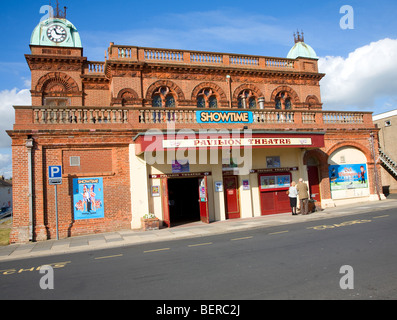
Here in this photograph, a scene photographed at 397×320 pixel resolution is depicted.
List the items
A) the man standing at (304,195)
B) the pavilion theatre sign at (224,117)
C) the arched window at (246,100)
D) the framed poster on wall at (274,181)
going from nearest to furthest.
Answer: the man standing at (304,195) → the pavilion theatre sign at (224,117) → the framed poster on wall at (274,181) → the arched window at (246,100)

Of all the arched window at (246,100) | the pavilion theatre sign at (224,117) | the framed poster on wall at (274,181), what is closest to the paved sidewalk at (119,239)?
the framed poster on wall at (274,181)

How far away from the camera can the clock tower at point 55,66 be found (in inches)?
748

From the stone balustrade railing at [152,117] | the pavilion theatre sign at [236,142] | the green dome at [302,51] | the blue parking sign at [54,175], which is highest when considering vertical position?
the green dome at [302,51]

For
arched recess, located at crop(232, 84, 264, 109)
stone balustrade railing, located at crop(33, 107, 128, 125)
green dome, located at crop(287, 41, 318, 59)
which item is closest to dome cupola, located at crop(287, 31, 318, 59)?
green dome, located at crop(287, 41, 318, 59)

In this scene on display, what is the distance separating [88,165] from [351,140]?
15667mm

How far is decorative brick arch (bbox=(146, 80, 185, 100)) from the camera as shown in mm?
19172

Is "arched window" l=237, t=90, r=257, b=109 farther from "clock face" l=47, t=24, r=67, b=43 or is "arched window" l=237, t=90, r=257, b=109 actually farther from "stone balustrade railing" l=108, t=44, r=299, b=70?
"clock face" l=47, t=24, r=67, b=43

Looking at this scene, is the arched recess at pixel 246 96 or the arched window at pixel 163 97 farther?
the arched recess at pixel 246 96

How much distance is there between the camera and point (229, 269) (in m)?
6.86

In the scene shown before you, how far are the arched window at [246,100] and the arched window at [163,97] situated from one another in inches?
185

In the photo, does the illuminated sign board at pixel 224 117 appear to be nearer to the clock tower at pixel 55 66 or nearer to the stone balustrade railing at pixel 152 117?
the stone balustrade railing at pixel 152 117

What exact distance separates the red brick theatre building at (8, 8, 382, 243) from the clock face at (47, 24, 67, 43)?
0.06 meters

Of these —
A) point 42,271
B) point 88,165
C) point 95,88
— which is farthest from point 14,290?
point 95,88
